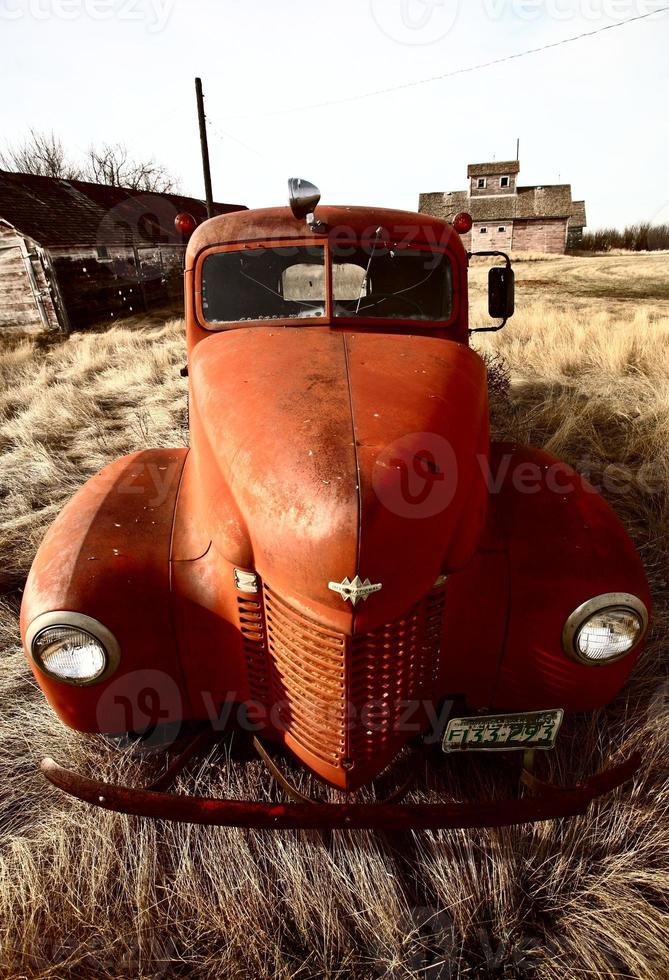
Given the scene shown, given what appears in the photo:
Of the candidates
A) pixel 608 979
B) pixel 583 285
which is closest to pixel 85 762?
pixel 608 979

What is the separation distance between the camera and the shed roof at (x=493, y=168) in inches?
1406

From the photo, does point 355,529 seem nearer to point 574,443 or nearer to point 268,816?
point 268,816

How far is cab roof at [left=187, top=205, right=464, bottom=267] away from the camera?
2.52 m

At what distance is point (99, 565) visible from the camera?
Answer: 1.74 m

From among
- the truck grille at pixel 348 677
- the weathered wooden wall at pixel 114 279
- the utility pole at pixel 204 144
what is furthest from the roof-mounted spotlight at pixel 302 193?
the weathered wooden wall at pixel 114 279

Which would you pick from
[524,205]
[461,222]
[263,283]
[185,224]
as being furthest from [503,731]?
[524,205]

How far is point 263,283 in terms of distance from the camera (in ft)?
8.30

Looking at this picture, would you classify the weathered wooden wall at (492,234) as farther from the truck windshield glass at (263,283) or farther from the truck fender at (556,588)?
the truck fender at (556,588)

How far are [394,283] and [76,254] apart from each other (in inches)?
550

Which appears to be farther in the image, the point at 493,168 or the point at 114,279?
the point at 493,168

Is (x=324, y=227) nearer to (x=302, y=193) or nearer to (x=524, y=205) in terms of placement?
(x=302, y=193)

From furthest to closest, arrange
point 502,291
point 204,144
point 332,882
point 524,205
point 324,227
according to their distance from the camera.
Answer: point 524,205, point 204,144, point 502,291, point 324,227, point 332,882

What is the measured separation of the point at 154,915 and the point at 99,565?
1204 millimetres

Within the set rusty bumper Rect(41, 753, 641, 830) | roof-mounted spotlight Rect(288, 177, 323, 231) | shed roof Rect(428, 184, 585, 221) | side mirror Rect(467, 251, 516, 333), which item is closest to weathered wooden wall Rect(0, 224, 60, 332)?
roof-mounted spotlight Rect(288, 177, 323, 231)
